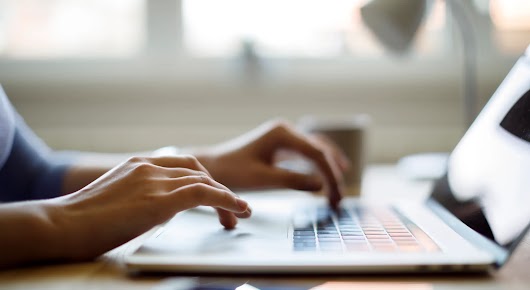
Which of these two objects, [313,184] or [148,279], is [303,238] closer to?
[148,279]

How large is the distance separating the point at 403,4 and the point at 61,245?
0.76m

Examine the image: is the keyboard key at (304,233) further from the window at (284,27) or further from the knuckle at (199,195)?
the window at (284,27)

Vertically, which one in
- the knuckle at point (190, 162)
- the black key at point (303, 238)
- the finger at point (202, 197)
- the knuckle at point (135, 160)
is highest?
the knuckle at point (135, 160)

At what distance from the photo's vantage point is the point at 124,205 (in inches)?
18.6

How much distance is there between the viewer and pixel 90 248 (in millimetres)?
469

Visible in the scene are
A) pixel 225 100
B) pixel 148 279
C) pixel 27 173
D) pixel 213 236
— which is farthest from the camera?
pixel 225 100

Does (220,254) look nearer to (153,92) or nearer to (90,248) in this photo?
(90,248)

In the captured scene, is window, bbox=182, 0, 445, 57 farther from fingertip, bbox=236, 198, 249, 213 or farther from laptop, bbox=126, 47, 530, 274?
fingertip, bbox=236, 198, 249, 213

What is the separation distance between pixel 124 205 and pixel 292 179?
14.1 inches

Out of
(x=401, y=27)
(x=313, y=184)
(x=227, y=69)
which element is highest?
(x=401, y=27)

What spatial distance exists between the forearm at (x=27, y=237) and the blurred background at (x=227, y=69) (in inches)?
Result: 35.6

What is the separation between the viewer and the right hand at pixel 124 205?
0.46m

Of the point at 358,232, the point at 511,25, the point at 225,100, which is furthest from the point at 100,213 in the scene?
the point at 511,25

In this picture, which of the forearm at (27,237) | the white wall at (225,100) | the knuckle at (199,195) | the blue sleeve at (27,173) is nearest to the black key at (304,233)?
the knuckle at (199,195)
